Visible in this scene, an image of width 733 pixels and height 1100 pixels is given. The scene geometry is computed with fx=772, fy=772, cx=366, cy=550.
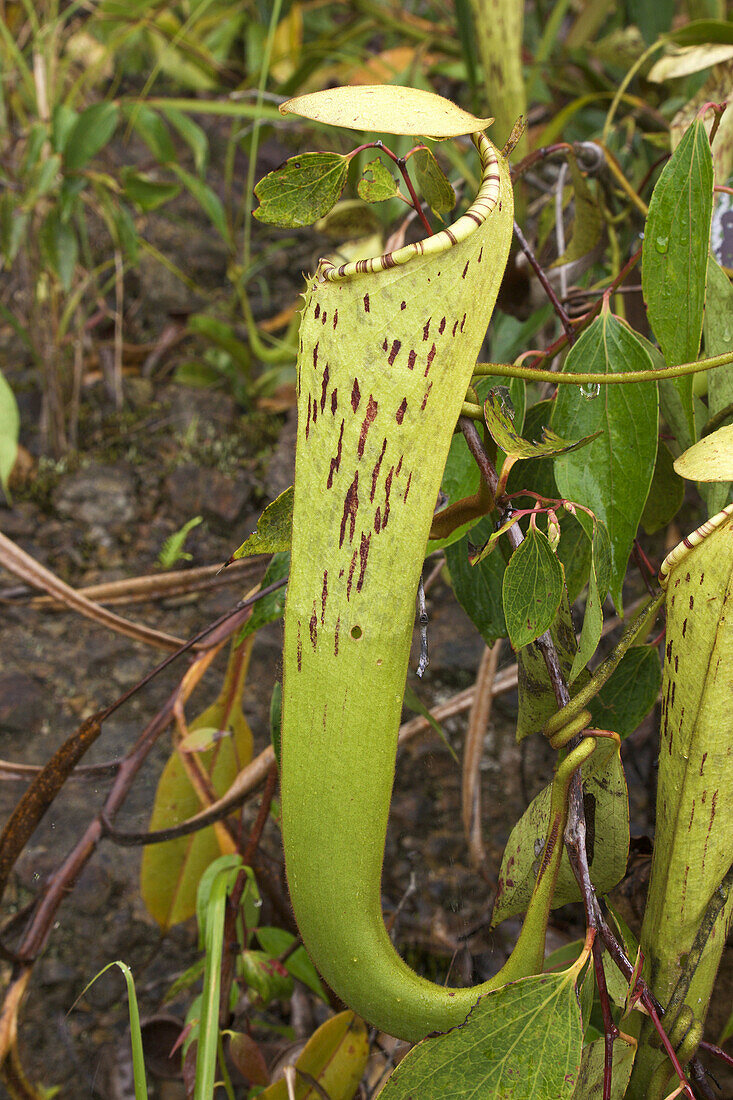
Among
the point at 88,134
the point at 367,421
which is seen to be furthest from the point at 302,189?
the point at 88,134

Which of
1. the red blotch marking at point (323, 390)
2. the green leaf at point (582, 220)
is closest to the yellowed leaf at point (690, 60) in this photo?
the green leaf at point (582, 220)

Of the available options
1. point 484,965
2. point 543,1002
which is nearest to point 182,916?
point 484,965

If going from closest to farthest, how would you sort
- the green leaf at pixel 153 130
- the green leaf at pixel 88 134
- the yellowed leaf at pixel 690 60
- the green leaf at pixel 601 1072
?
the green leaf at pixel 601 1072, the yellowed leaf at pixel 690 60, the green leaf at pixel 88 134, the green leaf at pixel 153 130

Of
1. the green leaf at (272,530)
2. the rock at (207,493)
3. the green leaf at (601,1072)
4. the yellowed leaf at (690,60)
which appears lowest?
the green leaf at (601,1072)

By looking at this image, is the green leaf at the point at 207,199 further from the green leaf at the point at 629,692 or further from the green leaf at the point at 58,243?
the green leaf at the point at 629,692

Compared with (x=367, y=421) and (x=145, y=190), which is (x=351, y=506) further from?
(x=145, y=190)

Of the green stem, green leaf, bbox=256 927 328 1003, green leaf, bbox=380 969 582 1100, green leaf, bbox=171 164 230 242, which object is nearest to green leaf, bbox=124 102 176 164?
green leaf, bbox=171 164 230 242

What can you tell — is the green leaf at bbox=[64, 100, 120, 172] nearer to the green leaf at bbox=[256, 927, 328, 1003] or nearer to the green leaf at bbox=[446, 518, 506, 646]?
the green leaf at bbox=[446, 518, 506, 646]
